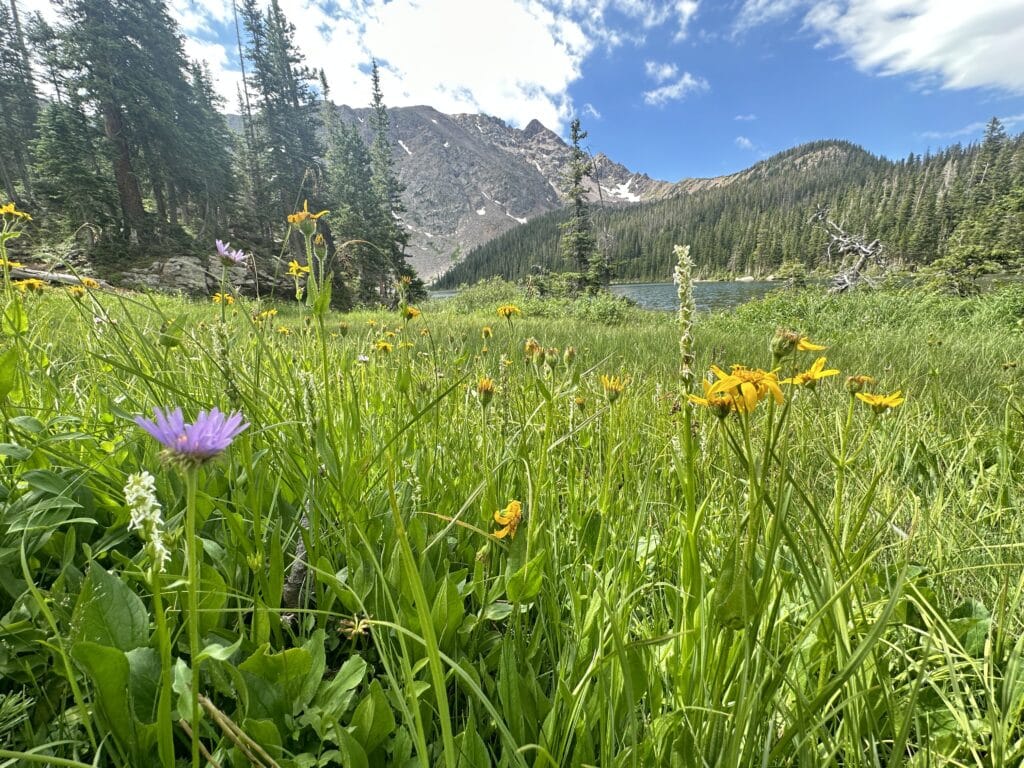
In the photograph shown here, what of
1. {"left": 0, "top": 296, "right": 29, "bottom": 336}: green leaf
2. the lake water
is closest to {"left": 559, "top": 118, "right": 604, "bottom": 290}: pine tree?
the lake water

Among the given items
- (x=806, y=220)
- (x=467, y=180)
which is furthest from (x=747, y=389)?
(x=467, y=180)

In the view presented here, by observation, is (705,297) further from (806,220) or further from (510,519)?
(806,220)

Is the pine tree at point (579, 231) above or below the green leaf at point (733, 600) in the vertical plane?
above

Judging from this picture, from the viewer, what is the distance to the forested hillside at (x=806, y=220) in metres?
44.0

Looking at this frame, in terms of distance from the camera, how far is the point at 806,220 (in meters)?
65.6

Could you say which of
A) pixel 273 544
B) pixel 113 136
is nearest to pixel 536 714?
pixel 273 544

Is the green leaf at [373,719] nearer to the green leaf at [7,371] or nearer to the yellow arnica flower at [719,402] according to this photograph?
the yellow arnica flower at [719,402]

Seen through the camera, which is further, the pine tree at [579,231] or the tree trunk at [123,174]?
the pine tree at [579,231]

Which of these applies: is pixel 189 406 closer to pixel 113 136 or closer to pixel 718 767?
pixel 718 767

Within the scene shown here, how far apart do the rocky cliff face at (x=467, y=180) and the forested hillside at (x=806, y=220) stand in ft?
148

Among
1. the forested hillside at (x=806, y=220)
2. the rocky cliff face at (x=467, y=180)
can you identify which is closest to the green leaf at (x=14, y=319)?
the forested hillside at (x=806, y=220)

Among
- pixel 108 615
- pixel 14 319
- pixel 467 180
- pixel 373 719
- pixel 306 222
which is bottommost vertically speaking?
pixel 373 719

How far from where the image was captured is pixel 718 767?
453 mm

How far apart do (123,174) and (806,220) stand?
7623 centimetres
